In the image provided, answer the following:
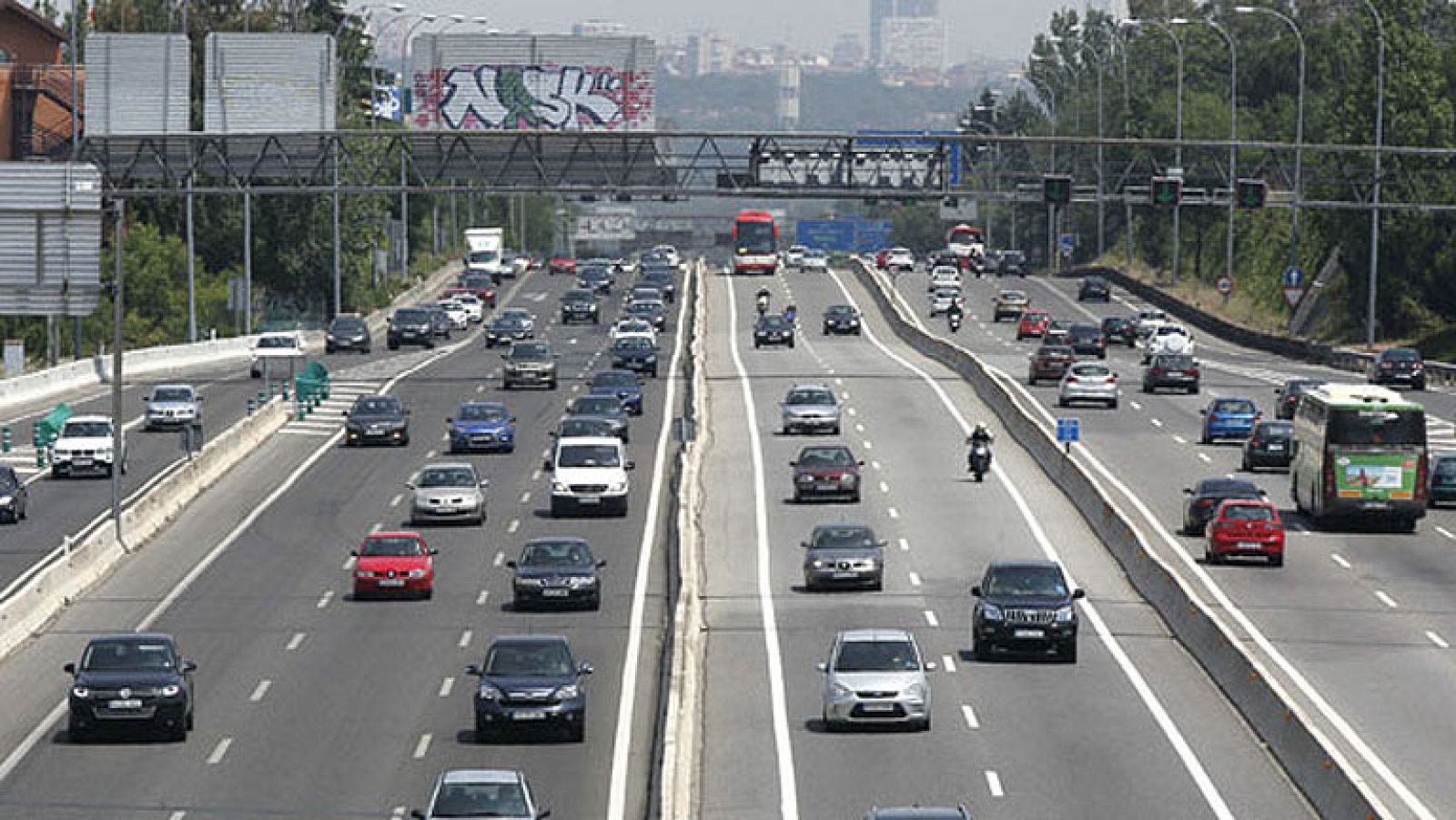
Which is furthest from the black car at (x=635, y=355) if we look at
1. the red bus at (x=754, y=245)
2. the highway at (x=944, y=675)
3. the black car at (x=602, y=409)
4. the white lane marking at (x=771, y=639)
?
the red bus at (x=754, y=245)

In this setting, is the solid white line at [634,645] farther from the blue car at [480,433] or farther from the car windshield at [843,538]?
the blue car at [480,433]

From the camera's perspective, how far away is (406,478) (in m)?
70.9

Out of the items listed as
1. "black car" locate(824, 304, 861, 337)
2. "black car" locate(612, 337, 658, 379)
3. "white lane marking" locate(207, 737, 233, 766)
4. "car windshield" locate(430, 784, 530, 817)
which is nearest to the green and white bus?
"white lane marking" locate(207, 737, 233, 766)

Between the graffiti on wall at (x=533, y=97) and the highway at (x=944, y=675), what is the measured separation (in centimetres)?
6338

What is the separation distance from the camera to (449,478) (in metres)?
62.2

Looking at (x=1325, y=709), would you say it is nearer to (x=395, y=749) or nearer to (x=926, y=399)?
(x=395, y=749)

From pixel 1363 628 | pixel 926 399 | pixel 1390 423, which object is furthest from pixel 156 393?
pixel 1363 628

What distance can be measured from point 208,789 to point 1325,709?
51.8ft

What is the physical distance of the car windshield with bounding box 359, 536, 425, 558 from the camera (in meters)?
52.7

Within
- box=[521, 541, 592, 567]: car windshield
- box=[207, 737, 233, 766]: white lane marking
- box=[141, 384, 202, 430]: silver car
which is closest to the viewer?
box=[207, 737, 233, 766]: white lane marking

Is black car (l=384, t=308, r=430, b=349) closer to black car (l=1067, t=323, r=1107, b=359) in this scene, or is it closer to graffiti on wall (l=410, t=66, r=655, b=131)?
black car (l=1067, t=323, r=1107, b=359)

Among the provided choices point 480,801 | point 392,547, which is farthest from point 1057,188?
point 480,801

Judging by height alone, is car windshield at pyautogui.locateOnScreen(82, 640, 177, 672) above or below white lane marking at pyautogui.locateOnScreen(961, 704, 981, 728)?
above

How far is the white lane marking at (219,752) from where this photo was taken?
3725cm
